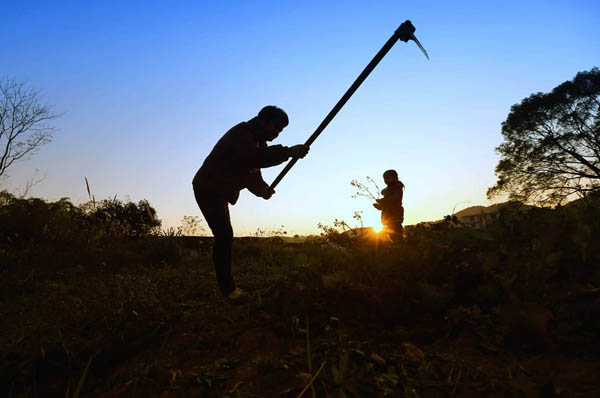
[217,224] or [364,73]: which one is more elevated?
[364,73]

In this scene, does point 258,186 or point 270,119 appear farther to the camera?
point 258,186

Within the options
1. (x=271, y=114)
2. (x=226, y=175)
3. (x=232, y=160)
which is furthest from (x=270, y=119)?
(x=226, y=175)

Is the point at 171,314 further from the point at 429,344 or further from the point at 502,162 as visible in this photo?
the point at 502,162

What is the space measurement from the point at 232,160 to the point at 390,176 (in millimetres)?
4427

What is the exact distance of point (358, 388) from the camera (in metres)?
1.24

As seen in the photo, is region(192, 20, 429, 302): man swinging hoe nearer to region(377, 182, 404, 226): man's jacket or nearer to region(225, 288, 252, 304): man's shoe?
region(225, 288, 252, 304): man's shoe

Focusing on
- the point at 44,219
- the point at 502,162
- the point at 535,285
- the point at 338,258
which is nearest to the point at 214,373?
the point at 338,258

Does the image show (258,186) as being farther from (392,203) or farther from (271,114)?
(392,203)

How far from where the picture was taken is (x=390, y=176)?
7070mm

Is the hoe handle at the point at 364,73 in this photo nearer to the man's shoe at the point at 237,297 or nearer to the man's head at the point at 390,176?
the man's shoe at the point at 237,297

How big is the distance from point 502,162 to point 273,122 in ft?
96.7

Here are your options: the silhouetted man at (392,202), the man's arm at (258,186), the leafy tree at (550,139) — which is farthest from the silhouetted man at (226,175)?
the leafy tree at (550,139)

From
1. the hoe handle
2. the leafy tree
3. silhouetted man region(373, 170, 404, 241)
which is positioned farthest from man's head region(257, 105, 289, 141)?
the leafy tree

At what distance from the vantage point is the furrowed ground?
4.25 feet
